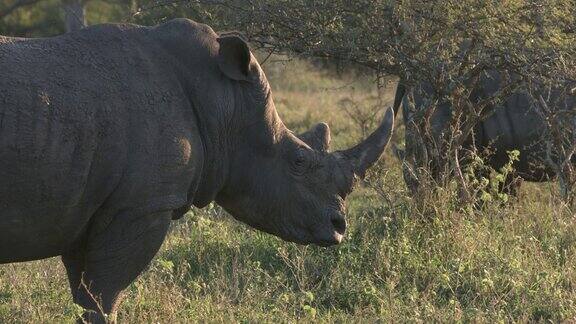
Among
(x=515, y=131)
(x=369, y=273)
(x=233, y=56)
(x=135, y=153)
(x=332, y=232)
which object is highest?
(x=233, y=56)

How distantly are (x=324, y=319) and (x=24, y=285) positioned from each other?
1551 mm

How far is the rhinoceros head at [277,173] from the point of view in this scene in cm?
524

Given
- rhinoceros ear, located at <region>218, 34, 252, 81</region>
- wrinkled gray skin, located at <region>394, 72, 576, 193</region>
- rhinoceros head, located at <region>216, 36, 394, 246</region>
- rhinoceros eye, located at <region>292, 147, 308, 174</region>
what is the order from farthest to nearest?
wrinkled gray skin, located at <region>394, 72, 576, 193</region>
rhinoceros eye, located at <region>292, 147, 308, 174</region>
rhinoceros head, located at <region>216, 36, 394, 246</region>
rhinoceros ear, located at <region>218, 34, 252, 81</region>

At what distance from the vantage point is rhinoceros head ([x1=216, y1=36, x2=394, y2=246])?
17.2 ft

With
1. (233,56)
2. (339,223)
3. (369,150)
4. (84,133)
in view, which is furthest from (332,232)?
(84,133)

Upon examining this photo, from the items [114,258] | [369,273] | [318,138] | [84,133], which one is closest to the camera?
[84,133]

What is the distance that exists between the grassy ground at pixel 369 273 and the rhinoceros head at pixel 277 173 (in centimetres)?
39

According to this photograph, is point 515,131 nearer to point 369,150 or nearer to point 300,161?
point 369,150

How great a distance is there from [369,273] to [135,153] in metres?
2.22

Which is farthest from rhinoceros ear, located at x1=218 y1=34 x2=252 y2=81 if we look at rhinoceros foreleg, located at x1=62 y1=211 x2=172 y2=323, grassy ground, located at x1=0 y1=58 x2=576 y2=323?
grassy ground, located at x1=0 y1=58 x2=576 y2=323

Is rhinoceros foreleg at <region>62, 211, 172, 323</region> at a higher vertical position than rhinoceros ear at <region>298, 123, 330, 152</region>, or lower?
lower

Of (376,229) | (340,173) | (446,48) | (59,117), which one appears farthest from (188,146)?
(446,48)

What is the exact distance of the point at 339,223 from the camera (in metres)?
5.49

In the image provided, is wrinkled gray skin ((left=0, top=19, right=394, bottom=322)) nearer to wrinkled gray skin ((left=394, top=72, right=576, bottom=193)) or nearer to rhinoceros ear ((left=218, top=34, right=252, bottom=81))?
rhinoceros ear ((left=218, top=34, right=252, bottom=81))
